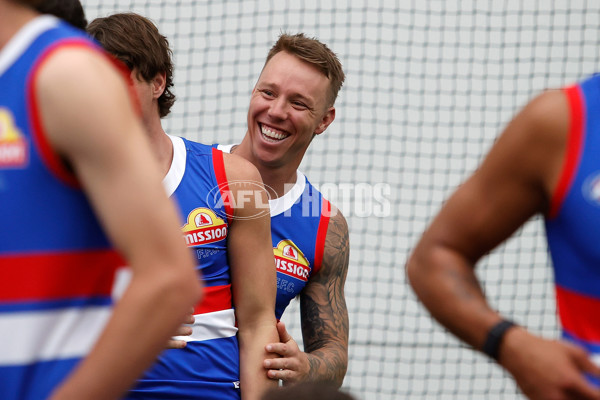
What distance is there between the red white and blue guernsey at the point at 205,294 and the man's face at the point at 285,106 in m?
0.85

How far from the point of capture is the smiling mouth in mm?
3286

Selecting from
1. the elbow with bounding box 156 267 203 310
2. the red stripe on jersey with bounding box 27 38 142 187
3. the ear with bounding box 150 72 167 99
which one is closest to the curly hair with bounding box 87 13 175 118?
the ear with bounding box 150 72 167 99

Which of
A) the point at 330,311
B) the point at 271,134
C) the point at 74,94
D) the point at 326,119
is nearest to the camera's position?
the point at 74,94

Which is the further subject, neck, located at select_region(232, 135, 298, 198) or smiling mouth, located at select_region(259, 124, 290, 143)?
smiling mouth, located at select_region(259, 124, 290, 143)

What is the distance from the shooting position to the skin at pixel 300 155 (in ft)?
9.94

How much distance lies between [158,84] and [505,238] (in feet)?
4.83

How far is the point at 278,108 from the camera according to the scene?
10.9 ft

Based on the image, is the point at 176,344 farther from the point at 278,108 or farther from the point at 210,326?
the point at 278,108

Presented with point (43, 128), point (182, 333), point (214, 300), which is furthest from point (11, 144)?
point (214, 300)

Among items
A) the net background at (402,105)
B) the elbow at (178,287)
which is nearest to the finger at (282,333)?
the elbow at (178,287)

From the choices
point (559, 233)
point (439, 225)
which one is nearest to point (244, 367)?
point (439, 225)

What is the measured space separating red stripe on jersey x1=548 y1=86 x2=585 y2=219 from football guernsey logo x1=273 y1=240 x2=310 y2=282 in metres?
1.75

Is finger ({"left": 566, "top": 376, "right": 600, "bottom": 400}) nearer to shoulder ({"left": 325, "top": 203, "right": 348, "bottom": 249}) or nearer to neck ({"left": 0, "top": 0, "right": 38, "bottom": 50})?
neck ({"left": 0, "top": 0, "right": 38, "bottom": 50})

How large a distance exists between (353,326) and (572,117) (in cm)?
466
